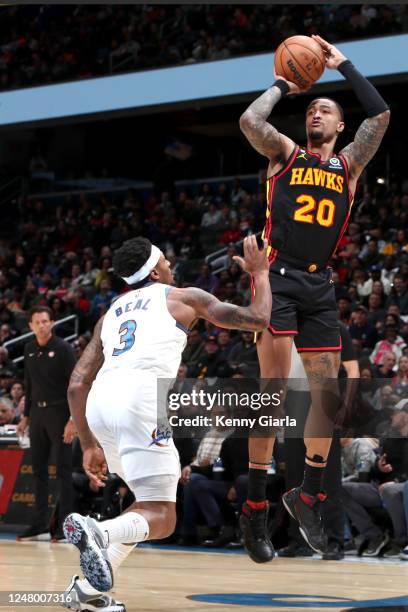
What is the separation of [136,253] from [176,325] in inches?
20.4

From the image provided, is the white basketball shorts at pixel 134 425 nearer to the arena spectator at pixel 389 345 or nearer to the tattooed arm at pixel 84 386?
the tattooed arm at pixel 84 386

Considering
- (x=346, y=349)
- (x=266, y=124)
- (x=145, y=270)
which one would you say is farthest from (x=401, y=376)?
(x=145, y=270)

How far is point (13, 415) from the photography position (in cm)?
1415

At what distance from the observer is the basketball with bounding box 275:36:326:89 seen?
6.66 m

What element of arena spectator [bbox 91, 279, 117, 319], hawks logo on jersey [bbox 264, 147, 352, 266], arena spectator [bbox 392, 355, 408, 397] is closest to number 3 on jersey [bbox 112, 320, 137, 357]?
hawks logo on jersey [bbox 264, 147, 352, 266]

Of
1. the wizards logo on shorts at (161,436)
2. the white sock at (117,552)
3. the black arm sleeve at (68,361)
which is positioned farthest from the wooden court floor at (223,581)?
the black arm sleeve at (68,361)

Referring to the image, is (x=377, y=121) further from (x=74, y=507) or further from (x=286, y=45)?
(x=74, y=507)

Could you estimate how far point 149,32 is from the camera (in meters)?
22.3

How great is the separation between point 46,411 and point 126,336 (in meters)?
5.76

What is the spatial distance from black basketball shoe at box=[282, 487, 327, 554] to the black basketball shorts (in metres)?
1.00

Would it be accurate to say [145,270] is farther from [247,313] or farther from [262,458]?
[262,458]

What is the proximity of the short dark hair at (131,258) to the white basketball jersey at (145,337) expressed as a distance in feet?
0.49

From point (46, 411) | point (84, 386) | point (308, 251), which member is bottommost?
point (46, 411)

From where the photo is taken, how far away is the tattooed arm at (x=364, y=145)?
6.83 m
